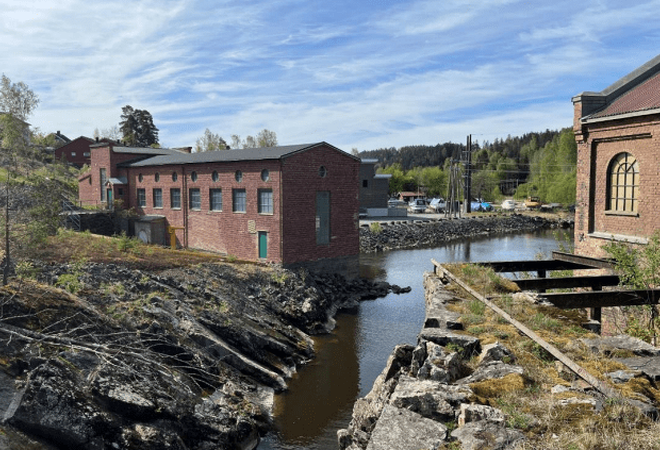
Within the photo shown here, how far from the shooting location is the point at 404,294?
2916cm

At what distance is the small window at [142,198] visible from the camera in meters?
37.3

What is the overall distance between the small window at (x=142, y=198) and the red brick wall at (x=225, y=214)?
5.25ft

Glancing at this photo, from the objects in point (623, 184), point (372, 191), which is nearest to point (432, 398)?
point (623, 184)

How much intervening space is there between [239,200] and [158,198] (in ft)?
31.4

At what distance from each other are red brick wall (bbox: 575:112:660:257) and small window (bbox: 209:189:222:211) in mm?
19812

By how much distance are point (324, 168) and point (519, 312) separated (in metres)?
21.1

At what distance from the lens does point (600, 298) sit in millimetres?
10258

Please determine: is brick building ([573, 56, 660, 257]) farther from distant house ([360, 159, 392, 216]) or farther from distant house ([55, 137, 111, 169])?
distant house ([55, 137, 111, 169])

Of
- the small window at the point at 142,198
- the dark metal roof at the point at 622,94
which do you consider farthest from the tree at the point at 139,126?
the dark metal roof at the point at 622,94

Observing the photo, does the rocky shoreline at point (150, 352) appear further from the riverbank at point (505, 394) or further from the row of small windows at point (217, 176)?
the row of small windows at point (217, 176)

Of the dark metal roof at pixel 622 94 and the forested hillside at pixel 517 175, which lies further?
the forested hillside at pixel 517 175

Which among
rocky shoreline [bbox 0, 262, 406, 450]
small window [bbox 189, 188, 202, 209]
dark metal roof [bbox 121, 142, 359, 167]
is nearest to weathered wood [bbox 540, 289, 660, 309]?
rocky shoreline [bbox 0, 262, 406, 450]

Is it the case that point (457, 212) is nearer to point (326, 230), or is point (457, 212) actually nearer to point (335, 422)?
point (326, 230)

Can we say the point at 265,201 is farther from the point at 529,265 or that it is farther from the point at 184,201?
the point at 529,265
